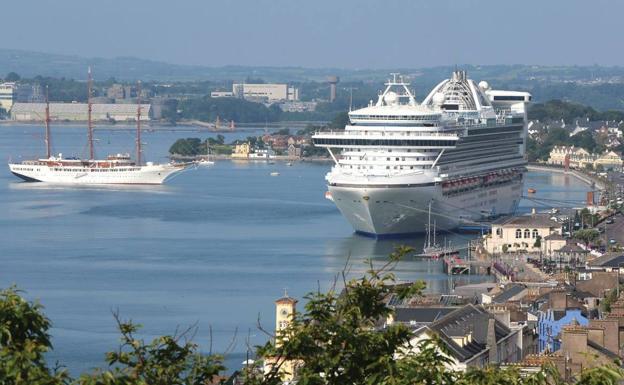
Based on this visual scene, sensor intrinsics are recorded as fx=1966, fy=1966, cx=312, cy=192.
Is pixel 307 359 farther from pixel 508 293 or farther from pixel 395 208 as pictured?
pixel 395 208

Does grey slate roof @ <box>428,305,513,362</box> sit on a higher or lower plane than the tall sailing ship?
higher

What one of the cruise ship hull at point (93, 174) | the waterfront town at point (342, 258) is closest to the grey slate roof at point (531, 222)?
the waterfront town at point (342, 258)

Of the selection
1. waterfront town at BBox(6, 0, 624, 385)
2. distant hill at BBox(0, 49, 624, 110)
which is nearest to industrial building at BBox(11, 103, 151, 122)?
distant hill at BBox(0, 49, 624, 110)

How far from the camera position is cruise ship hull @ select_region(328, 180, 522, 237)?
27.5 m

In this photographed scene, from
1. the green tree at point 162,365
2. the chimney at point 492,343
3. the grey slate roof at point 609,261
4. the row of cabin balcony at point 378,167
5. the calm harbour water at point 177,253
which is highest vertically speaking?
the green tree at point 162,365

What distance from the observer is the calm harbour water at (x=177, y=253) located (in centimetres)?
1725

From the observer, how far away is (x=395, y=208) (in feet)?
90.7

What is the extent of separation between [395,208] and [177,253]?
12.0ft

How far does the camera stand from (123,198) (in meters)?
40.5

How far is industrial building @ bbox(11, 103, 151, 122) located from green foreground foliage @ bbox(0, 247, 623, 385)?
98.9 m

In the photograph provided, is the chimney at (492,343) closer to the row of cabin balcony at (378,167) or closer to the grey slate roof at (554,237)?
the grey slate roof at (554,237)

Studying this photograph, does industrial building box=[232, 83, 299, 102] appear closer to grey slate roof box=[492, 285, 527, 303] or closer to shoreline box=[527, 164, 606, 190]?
shoreline box=[527, 164, 606, 190]

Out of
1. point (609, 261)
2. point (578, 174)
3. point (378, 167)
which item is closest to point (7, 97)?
point (578, 174)

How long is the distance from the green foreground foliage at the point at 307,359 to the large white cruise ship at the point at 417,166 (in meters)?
22.8
